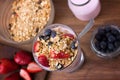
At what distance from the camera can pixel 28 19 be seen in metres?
1.13

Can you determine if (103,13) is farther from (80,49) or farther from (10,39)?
(10,39)

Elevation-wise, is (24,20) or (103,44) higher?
(24,20)

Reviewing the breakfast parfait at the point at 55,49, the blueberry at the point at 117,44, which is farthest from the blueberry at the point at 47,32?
the blueberry at the point at 117,44

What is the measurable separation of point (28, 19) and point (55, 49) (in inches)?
8.3

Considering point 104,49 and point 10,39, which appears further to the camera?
point 10,39

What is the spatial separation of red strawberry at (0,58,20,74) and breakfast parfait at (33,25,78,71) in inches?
4.9

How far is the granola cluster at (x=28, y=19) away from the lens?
1110 mm

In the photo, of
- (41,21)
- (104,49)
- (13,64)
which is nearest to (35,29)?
(41,21)

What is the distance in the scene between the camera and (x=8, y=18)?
1185mm

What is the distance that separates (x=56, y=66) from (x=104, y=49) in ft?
0.50

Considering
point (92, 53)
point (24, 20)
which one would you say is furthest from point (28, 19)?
point (92, 53)

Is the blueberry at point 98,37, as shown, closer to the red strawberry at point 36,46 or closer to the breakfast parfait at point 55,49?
the breakfast parfait at point 55,49

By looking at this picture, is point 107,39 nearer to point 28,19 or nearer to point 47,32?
point 47,32

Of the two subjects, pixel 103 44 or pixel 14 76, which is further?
pixel 14 76
